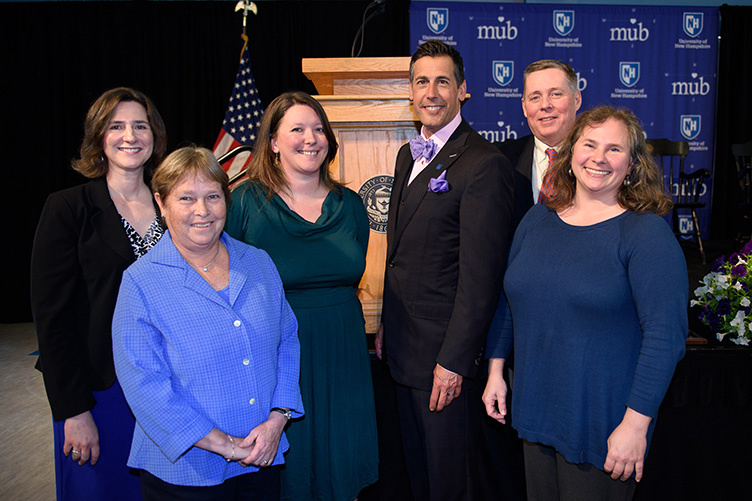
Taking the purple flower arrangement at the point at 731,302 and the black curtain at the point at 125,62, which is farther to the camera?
the black curtain at the point at 125,62

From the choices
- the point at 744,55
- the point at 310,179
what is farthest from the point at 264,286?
the point at 744,55

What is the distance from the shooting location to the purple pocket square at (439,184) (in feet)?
5.88

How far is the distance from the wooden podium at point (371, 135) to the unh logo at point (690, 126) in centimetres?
655

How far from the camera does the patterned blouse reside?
1.76m

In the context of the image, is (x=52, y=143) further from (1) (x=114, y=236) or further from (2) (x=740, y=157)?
(2) (x=740, y=157)

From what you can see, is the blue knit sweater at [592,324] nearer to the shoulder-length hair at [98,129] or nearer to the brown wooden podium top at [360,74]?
the brown wooden podium top at [360,74]

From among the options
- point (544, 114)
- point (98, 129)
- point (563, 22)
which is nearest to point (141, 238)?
point (98, 129)

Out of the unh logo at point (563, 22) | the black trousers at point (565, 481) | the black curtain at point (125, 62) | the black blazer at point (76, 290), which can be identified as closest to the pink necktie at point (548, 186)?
the black trousers at point (565, 481)

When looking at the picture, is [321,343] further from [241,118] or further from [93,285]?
[241,118]

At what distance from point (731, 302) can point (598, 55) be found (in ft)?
18.9

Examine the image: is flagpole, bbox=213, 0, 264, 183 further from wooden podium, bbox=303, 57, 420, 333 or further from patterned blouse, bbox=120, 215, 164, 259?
patterned blouse, bbox=120, 215, 164, 259

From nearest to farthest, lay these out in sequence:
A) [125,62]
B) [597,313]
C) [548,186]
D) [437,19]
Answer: [597,313] → [548,186] → [125,62] → [437,19]

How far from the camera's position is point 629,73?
7.27 metres

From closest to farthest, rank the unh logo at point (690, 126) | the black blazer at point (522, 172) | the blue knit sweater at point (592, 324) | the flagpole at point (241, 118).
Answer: the blue knit sweater at point (592, 324)
the black blazer at point (522, 172)
the flagpole at point (241, 118)
the unh logo at point (690, 126)
